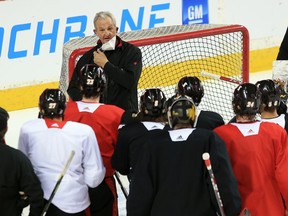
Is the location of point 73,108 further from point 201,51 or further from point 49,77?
point 49,77

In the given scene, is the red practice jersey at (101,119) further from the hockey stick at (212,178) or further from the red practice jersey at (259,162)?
the hockey stick at (212,178)

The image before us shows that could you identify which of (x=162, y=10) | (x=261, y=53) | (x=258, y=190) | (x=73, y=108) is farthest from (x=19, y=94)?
(x=258, y=190)

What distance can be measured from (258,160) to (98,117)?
0.93 meters

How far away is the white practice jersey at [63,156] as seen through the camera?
398 centimetres

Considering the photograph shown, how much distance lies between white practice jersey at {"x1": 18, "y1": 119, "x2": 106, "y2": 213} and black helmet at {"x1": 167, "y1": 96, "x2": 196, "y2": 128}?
46 cm

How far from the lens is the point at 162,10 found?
8.87m

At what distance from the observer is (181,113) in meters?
3.81

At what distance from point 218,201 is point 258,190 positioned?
371mm

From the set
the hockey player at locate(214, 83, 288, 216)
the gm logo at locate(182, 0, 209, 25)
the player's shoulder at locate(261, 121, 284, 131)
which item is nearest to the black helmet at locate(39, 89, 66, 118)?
the hockey player at locate(214, 83, 288, 216)

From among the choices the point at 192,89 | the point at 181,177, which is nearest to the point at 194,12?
the point at 192,89

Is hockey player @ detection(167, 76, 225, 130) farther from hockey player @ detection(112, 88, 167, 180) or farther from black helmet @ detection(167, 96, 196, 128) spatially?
black helmet @ detection(167, 96, 196, 128)

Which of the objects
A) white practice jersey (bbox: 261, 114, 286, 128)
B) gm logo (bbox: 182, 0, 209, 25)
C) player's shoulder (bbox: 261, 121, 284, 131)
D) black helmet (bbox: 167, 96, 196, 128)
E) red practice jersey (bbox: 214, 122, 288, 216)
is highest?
gm logo (bbox: 182, 0, 209, 25)

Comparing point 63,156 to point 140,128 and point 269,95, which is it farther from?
point 269,95

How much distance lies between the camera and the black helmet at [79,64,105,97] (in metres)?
4.41
